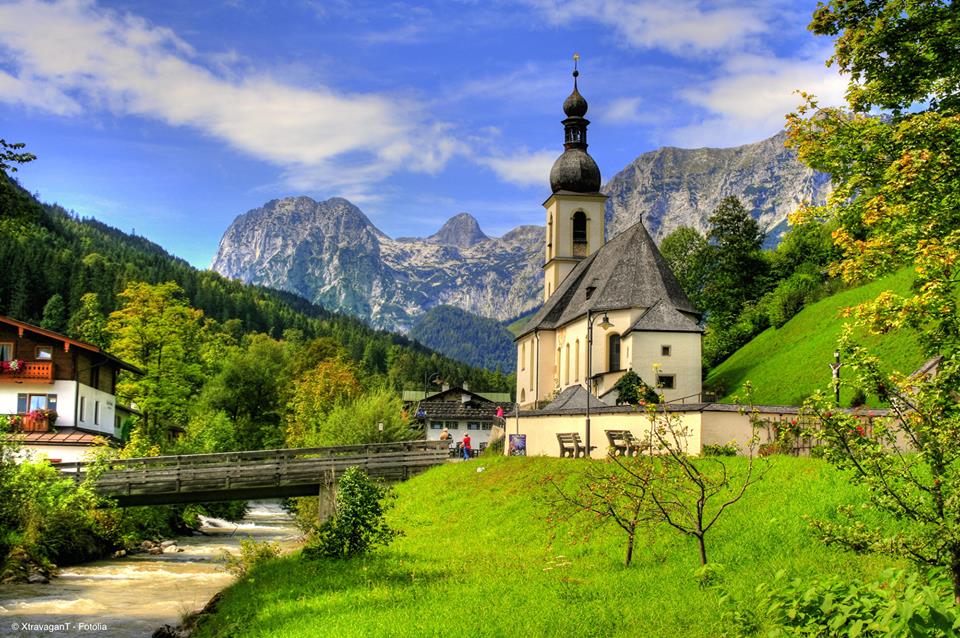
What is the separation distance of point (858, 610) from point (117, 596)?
21853mm

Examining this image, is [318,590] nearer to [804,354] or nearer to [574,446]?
[574,446]

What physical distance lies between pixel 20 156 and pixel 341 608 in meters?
7.97

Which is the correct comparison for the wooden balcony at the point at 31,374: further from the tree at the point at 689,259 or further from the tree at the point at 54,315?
the tree at the point at 54,315

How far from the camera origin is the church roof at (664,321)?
1938 inches

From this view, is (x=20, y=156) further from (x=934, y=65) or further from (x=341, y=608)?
(x=934, y=65)

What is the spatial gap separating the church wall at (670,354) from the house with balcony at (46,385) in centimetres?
2745

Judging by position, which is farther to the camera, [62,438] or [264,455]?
[62,438]

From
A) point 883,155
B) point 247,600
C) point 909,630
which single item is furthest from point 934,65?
point 247,600

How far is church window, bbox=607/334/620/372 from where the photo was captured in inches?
2080

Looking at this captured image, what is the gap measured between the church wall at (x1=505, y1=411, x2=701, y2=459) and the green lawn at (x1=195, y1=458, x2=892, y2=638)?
3.66 metres

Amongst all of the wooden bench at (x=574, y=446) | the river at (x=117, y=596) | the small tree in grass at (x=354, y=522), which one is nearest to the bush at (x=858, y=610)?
the small tree in grass at (x=354, y=522)

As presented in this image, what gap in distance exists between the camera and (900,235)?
13.1 metres

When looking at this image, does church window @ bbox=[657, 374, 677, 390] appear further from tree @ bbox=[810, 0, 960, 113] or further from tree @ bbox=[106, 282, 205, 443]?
tree @ bbox=[810, 0, 960, 113]

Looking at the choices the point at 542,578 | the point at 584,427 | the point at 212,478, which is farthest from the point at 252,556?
the point at 584,427
